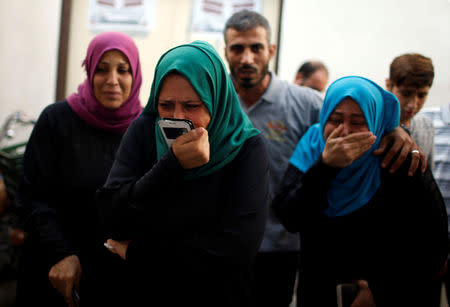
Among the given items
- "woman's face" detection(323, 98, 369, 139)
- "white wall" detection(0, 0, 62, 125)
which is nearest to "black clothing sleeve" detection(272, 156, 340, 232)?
"woman's face" detection(323, 98, 369, 139)

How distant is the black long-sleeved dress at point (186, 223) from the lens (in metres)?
0.77

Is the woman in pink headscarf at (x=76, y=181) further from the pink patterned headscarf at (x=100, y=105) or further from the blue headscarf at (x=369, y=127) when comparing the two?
the blue headscarf at (x=369, y=127)

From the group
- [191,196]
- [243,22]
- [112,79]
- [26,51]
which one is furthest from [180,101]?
[26,51]

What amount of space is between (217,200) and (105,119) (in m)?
0.46

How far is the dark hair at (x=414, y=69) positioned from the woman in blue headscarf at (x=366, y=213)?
0.20 feet

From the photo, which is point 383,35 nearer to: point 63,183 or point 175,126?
point 175,126

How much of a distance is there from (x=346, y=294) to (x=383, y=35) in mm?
632

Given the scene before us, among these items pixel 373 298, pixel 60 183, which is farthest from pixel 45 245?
pixel 373 298

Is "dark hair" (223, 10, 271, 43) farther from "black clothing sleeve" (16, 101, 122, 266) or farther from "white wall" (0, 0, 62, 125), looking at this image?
"white wall" (0, 0, 62, 125)

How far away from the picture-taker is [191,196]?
0.80 m

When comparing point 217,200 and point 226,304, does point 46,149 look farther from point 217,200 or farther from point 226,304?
point 226,304

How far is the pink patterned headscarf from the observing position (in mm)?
1041

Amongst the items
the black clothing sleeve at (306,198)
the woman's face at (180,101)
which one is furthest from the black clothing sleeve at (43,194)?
the black clothing sleeve at (306,198)

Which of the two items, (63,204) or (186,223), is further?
(63,204)
